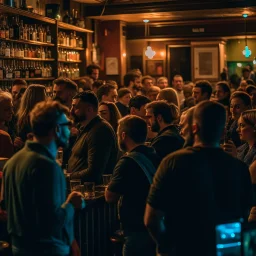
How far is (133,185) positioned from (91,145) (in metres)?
1.03

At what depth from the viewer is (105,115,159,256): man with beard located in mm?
3115

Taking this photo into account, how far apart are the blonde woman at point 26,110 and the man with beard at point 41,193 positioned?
5.94 ft


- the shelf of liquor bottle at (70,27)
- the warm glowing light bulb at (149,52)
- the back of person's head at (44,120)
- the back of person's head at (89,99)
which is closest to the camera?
the back of person's head at (44,120)

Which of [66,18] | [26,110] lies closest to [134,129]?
[26,110]

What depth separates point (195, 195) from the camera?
8.02 ft

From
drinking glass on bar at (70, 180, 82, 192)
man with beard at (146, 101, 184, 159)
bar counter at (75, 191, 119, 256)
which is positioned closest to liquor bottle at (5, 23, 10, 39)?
man with beard at (146, 101, 184, 159)

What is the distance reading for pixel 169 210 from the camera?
2.50 meters

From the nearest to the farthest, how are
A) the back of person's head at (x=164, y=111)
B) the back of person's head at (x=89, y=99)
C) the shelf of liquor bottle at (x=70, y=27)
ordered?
the back of person's head at (x=164, y=111) < the back of person's head at (x=89, y=99) < the shelf of liquor bottle at (x=70, y=27)

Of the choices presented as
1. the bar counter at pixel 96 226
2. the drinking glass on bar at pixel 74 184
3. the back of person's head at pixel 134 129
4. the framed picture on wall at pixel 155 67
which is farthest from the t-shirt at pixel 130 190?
the framed picture on wall at pixel 155 67

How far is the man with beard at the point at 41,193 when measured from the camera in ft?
8.07

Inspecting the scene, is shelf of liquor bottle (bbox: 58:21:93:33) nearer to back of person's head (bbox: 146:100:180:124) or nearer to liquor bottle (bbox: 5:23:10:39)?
liquor bottle (bbox: 5:23:10:39)

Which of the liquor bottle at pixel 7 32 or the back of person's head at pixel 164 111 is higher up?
the liquor bottle at pixel 7 32

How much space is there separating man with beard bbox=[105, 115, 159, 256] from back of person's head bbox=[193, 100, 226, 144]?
73 cm

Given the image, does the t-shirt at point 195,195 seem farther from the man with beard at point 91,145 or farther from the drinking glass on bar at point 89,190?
the man with beard at point 91,145
